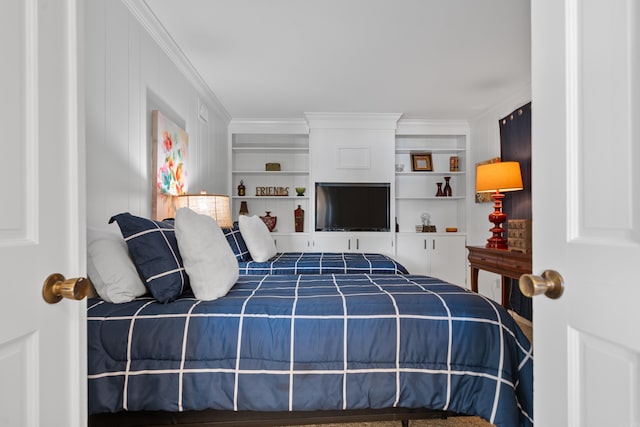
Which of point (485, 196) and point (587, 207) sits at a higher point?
point (485, 196)

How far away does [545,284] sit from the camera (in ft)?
2.20

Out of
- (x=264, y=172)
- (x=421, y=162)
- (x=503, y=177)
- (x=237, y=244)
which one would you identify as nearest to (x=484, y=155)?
(x=421, y=162)

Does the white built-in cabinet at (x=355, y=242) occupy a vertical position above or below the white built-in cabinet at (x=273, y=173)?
below

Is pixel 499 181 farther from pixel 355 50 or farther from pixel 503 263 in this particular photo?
pixel 355 50

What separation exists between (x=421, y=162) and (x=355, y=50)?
2.65 m

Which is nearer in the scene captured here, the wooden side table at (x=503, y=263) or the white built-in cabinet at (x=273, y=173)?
the wooden side table at (x=503, y=263)

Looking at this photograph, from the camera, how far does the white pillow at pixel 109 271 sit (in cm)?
149

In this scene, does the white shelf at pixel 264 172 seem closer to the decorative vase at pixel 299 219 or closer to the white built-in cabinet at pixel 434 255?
the decorative vase at pixel 299 219

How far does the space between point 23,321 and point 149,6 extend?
244 centimetres

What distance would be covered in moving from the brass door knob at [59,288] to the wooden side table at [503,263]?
297 centimetres

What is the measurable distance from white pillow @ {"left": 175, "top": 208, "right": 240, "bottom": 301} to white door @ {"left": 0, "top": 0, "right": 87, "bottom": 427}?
0.80 metres

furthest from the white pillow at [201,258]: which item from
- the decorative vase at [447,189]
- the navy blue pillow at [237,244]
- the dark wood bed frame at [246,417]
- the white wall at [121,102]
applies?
the decorative vase at [447,189]

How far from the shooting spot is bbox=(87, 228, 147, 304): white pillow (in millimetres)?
1494

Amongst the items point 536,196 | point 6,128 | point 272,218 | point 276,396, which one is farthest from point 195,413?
point 272,218
